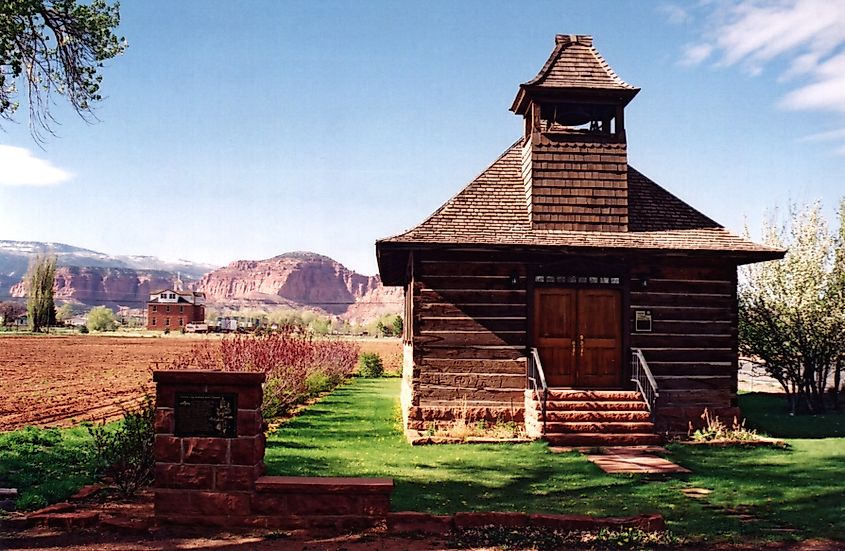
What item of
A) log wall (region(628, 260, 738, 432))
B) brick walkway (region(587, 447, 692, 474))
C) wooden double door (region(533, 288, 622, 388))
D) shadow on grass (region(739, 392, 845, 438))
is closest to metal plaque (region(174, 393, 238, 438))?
brick walkway (region(587, 447, 692, 474))

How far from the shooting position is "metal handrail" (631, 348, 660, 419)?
15.1m

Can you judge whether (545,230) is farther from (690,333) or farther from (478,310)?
(690,333)

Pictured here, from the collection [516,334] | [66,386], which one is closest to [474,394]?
[516,334]

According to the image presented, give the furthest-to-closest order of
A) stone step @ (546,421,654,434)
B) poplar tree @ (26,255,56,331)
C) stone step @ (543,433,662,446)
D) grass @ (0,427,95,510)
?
1. poplar tree @ (26,255,56,331)
2. stone step @ (546,421,654,434)
3. stone step @ (543,433,662,446)
4. grass @ (0,427,95,510)

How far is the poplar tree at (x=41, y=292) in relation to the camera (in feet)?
254

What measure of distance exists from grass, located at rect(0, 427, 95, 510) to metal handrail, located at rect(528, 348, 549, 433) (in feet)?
25.8

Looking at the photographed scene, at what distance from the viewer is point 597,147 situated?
16.9m

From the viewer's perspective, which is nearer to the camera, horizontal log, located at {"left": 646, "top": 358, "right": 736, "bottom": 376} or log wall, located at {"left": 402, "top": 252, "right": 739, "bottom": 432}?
log wall, located at {"left": 402, "top": 252, "right": 739, "bottom": 432}

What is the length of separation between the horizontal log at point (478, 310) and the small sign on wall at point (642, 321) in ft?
8.03

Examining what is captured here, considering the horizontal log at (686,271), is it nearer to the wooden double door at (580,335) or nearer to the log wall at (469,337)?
the wooden double door at (580,335)

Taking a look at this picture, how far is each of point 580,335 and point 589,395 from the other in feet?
5.06

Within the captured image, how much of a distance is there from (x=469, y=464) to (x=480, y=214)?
20.9ft

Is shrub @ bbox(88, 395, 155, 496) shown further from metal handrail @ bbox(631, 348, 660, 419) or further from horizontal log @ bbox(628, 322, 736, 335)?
horizontal log @ bbox(628, 322, 736, 335)

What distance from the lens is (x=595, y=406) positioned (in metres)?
14.7
